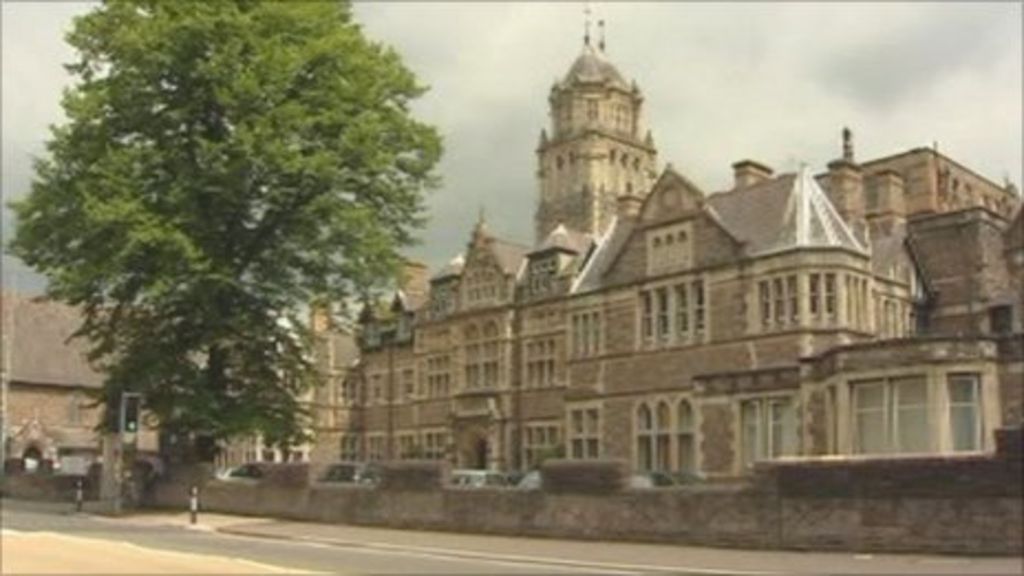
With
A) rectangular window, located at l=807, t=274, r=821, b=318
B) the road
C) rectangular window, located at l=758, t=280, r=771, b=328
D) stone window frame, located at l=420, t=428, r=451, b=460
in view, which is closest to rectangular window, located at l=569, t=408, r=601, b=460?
rectangular window, located at l=758, t=280, r=771, b=328

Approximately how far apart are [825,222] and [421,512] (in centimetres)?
1758

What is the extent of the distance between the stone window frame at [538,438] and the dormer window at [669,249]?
10413 millimetres

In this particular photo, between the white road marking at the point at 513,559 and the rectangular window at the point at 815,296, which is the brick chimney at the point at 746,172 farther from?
the white road marking at the point at 513,559

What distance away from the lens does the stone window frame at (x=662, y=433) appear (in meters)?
41.8

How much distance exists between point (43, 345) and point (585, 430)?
3954 centimetres

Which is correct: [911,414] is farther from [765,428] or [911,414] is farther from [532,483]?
[532,483]

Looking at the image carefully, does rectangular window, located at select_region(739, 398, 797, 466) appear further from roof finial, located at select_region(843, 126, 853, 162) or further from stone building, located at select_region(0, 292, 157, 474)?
stone building, located at select_region(0, 292, 157, 474)

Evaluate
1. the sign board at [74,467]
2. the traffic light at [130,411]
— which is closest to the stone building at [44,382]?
the sign board at [74,467]

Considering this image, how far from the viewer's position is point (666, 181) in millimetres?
45031

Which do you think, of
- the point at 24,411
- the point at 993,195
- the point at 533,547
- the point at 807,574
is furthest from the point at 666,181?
the point at 24,411

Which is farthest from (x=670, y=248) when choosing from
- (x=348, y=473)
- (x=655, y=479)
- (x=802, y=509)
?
(x=802, y=509)

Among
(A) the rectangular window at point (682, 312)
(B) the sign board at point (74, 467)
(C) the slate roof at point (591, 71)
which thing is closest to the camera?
(A) the rectangular window at point (682, 312)

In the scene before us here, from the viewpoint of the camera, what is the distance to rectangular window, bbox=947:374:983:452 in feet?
→ 98.4

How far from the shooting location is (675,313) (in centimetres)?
4438
